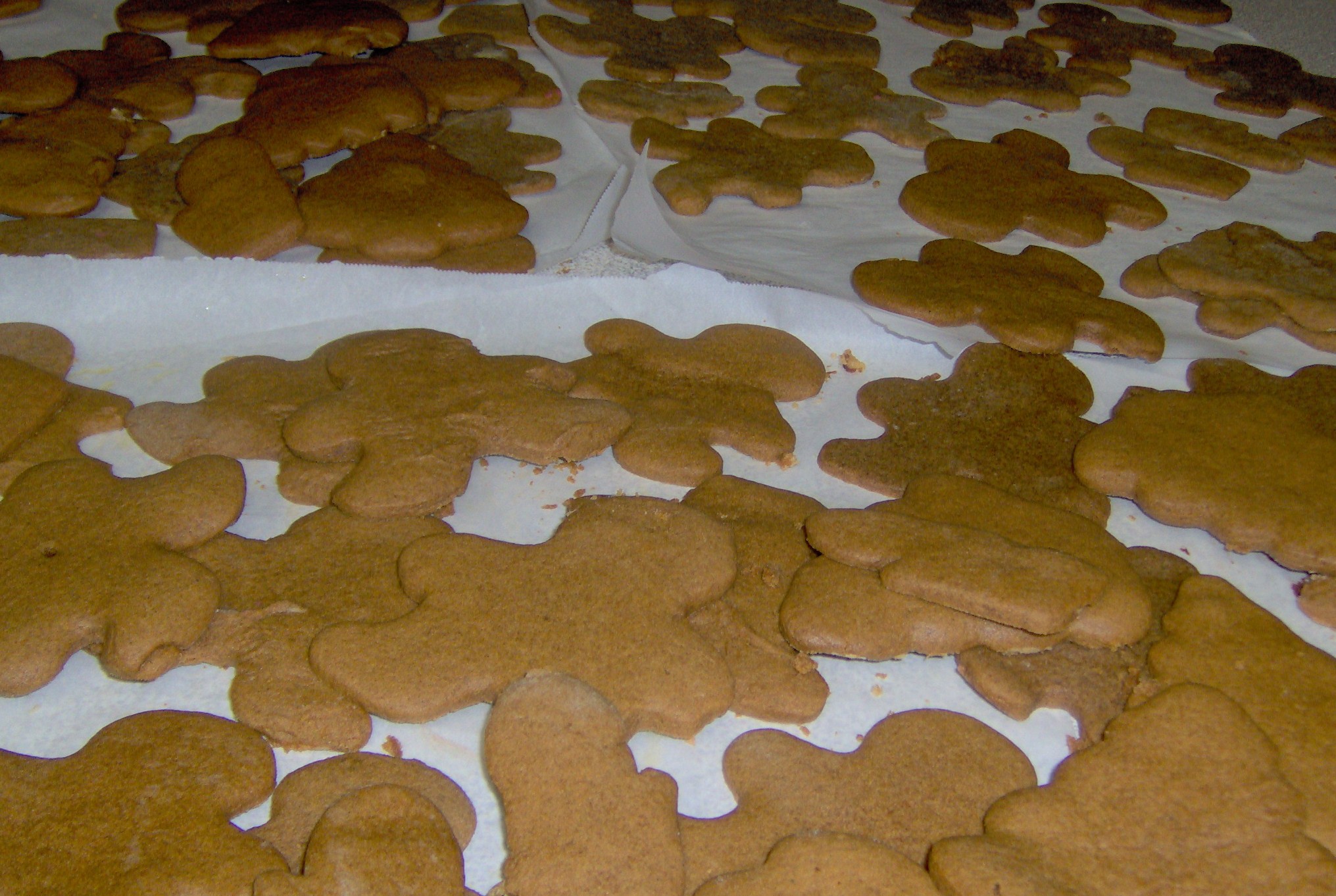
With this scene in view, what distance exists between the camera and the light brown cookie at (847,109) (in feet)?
8.75

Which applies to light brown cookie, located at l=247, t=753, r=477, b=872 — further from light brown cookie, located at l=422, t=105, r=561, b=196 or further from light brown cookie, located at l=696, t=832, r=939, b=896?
light brown cookie, located at l=422, t=105, r=561, b=196

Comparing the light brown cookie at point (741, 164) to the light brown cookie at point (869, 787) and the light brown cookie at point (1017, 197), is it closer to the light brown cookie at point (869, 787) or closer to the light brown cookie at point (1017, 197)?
the light brown cookie at point (1017, 197)

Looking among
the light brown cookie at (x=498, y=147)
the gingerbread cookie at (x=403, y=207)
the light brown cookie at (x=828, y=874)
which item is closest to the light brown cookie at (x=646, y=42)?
Answer: the light brown cookie at (x=498, y=147)

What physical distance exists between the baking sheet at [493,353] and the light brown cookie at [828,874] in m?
0.14

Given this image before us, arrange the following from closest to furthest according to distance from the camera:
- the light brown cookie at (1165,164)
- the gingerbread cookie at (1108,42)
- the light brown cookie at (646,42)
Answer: the light brown cookie at (1165,164), the light brown cookie at (646,42), the gingerbread cookie at (1108,42)

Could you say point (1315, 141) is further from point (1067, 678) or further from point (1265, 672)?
point (1067, 678)

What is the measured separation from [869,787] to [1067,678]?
1.14 ft

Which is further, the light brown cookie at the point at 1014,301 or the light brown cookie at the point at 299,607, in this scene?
the light brown cookie at the point at 1014,301

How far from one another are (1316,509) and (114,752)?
5.76ft

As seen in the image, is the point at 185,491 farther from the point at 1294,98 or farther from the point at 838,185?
the point at 1294,98

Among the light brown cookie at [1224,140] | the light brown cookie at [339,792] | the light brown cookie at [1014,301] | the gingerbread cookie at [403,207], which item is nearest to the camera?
the light brown cookie at [339,792]

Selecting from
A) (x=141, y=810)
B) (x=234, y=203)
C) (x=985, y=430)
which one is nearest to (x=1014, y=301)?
(x=985, y=430)

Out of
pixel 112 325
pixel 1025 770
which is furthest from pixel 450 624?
pixel 112 325

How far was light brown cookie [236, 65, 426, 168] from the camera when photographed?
240 centimetres
